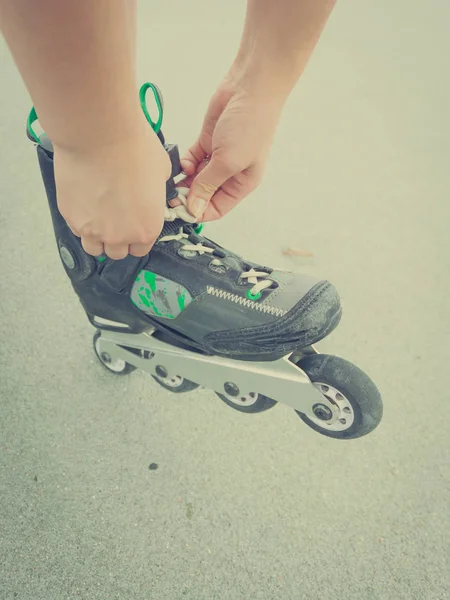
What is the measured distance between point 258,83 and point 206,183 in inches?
4.6

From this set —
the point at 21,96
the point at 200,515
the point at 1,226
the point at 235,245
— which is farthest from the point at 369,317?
the point at 21,96

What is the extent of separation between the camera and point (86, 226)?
43cm

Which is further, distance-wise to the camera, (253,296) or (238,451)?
(238,451)

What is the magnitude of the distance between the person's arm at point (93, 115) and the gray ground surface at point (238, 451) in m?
0.30

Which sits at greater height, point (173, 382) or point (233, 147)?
point (233, 147)

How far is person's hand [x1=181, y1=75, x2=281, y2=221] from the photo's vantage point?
1.66 ft

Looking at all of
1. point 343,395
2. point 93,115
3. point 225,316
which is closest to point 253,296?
point 225,316

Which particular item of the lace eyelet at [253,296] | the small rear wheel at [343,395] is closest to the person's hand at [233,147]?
the lace eyelet at [253,296]

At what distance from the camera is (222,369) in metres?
0.59

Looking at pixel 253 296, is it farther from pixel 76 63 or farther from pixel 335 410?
pixel 76 63

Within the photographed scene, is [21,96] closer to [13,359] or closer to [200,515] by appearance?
[13,359]

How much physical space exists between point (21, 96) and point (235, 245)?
2.49 feet

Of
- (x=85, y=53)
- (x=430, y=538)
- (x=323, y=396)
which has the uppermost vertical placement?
(x=85, y=53)

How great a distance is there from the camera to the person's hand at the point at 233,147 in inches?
20.0
